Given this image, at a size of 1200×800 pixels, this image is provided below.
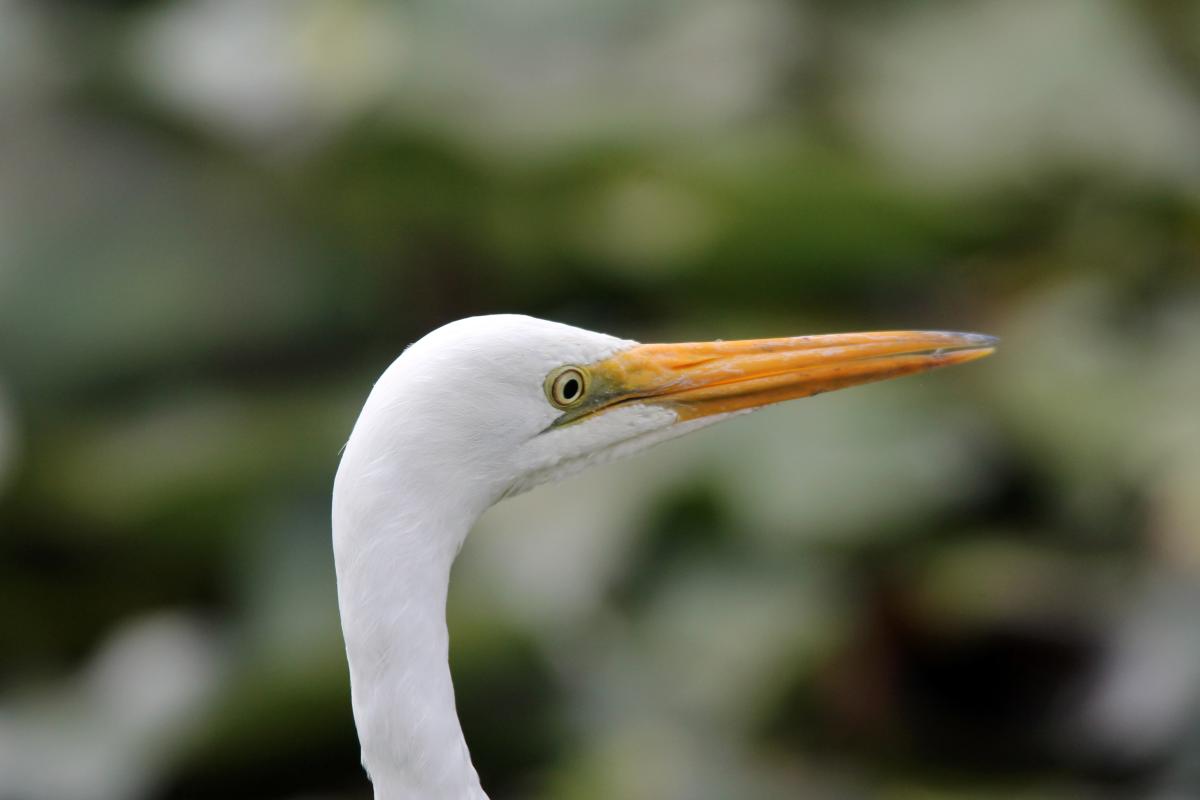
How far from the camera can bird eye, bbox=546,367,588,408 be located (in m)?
1.82

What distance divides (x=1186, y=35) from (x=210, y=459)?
3.26m

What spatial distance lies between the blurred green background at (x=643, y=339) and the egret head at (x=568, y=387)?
142 cm

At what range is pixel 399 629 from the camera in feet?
5.54

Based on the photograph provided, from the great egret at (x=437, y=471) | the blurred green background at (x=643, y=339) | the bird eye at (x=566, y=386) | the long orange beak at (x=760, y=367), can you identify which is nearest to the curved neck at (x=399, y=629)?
the great egret at (x=437, y=471)

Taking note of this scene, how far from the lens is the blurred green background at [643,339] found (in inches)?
135

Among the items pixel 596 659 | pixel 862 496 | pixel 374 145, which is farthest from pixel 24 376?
pixel 862 496

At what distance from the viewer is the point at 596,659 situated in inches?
139

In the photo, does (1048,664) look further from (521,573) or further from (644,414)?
(644,414)

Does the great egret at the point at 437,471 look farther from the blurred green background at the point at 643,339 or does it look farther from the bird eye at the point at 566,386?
the blurred green background at the point at 643,339

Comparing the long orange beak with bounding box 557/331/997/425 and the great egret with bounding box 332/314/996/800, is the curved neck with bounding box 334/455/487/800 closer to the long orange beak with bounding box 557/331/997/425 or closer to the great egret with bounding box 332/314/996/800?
the great egret with bounding box 332/314/996/800

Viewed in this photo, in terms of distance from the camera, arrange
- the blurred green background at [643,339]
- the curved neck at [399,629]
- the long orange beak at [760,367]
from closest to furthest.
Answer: the curved neck at [399,629]
the long orange beak at [760,367]
the blurred green background at [643,339]

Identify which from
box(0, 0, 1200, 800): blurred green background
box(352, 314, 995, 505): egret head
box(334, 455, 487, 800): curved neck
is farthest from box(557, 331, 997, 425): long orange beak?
box(0, 0, 1200, 800): blurred green background

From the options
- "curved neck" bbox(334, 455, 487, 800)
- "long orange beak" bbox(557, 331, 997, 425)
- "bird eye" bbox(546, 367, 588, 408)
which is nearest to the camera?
"curved neck" bbox(334, 455, 487, 800)

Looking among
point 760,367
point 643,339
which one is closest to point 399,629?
point 760,367
